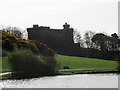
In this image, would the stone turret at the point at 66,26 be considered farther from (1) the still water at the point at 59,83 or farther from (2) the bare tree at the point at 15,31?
(1) the still water at the point at 59,83

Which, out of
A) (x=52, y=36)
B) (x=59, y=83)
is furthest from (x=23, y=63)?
(x=52, y=36)

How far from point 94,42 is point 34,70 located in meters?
56.2

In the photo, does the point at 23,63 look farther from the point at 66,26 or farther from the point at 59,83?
the point at 66,26

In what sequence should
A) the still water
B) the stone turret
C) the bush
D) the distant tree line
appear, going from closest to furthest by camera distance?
the still water
the bush
the distant tree line
the stone turret

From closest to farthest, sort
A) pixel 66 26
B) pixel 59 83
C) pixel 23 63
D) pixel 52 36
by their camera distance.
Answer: pixel 59 83
pixel 23 63
pixel 52 36
pixel 66 26

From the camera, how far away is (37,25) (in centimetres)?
7538

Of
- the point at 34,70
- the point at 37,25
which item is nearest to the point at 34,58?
the point at 34,70

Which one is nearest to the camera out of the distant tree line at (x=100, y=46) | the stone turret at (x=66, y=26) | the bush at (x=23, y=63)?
the bush at (x=23, y=63)

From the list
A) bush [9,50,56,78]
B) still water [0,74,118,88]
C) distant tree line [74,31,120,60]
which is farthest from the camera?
distant tree line [74,31,120,60]

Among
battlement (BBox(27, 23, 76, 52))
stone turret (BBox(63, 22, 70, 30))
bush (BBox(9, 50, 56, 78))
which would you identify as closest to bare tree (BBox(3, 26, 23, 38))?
battlement (BBox(27, 23, 76, 52))

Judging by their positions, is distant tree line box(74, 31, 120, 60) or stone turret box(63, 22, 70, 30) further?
stone turret box(63, 22, 70, 30)

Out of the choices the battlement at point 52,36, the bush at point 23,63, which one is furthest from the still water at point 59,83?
the battlement at point 52,36

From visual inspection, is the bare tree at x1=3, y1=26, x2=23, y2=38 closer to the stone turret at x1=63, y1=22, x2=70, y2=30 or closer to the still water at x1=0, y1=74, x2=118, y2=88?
the stone turret at x1=63, y1=22, x2=70, y2=30

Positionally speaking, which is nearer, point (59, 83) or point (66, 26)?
point (59, 83)
